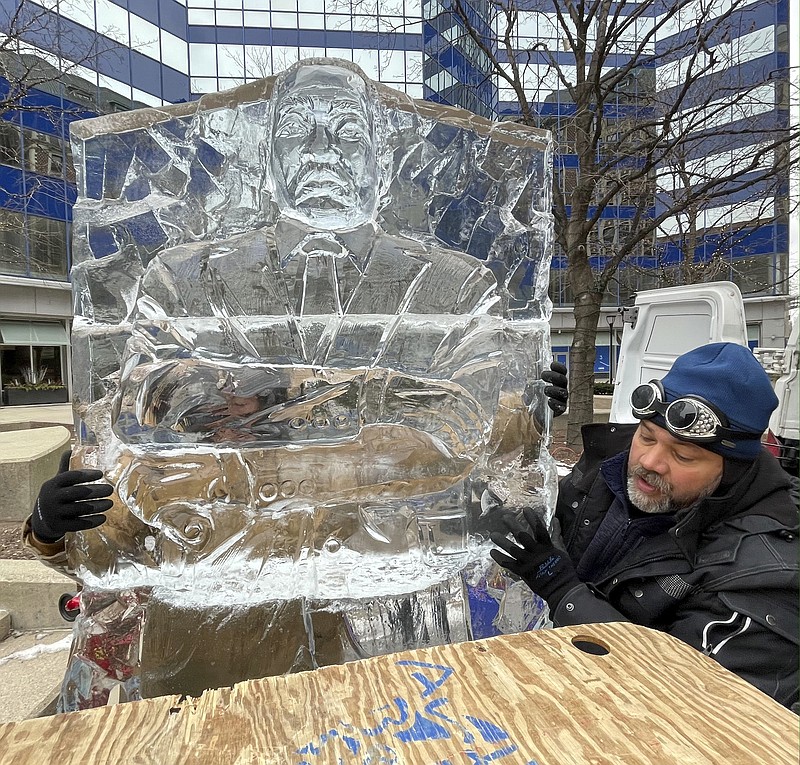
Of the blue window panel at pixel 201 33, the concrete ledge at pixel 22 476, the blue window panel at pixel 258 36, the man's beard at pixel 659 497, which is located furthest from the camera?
the blue window panel at pixel 201 33

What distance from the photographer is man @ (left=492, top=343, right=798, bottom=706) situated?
1311mm

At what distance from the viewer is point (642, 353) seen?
13.5 feet

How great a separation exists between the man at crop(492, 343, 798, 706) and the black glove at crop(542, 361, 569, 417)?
29 cm

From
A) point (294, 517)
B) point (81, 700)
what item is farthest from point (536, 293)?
point (81, 700)

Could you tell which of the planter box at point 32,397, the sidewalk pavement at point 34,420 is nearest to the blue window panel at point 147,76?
the sidewalk pavement at point 34,420

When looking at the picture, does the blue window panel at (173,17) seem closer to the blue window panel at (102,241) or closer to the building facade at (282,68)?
the building facade at (282,68)

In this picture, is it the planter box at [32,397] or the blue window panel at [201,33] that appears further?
the planter box at [32,397]

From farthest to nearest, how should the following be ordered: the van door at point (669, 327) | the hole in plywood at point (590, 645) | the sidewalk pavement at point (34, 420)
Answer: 1. the sidewalk pavement at point (34, 420)
2. the van door at point (669, 327)
3. the hole in plywood at point (590, 645)

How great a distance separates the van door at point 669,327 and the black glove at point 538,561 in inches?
84.2

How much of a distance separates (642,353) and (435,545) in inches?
115

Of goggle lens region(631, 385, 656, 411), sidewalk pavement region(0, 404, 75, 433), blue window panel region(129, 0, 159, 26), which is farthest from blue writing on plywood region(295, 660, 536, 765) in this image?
blue window panel region(129, 0, 159, 26)

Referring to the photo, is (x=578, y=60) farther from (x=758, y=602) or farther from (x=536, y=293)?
(x=758, y=602)

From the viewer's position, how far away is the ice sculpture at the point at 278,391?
160 centimetres

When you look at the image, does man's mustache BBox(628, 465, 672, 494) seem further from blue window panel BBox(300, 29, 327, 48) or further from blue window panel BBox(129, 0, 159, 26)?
blue window panel BBox(129, 0, 159, 26)
